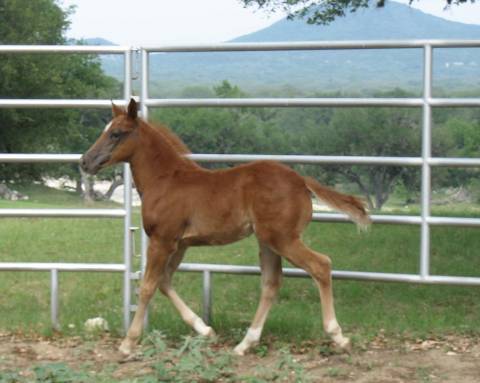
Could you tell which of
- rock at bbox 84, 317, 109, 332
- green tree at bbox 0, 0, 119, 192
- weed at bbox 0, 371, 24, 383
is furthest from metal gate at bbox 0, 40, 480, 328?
green tree at bbox 0, 0, 119, 192

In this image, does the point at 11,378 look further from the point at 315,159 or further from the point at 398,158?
the point at 398,158

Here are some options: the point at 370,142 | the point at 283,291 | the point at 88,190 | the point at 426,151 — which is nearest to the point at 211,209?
the point at 426,151

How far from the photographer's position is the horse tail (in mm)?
5715

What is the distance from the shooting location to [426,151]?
6.00m

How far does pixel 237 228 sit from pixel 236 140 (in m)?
1.57

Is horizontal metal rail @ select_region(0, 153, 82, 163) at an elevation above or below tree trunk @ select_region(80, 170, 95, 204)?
above

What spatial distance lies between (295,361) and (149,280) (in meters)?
1.10

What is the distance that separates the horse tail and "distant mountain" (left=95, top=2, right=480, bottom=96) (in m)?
1.03

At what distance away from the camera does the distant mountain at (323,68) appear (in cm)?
700

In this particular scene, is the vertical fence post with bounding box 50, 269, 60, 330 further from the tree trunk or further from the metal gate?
the tree trunk

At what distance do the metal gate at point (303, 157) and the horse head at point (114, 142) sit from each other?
0.32 meters

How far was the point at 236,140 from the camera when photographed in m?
7.21

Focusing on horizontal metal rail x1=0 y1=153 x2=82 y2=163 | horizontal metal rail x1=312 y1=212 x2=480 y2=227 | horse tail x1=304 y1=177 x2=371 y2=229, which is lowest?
horizontal metal rail x1=312 y1=212 x2=480 y2=227

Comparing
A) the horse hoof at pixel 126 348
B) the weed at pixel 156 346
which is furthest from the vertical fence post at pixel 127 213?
the weed at pixel 156 346
